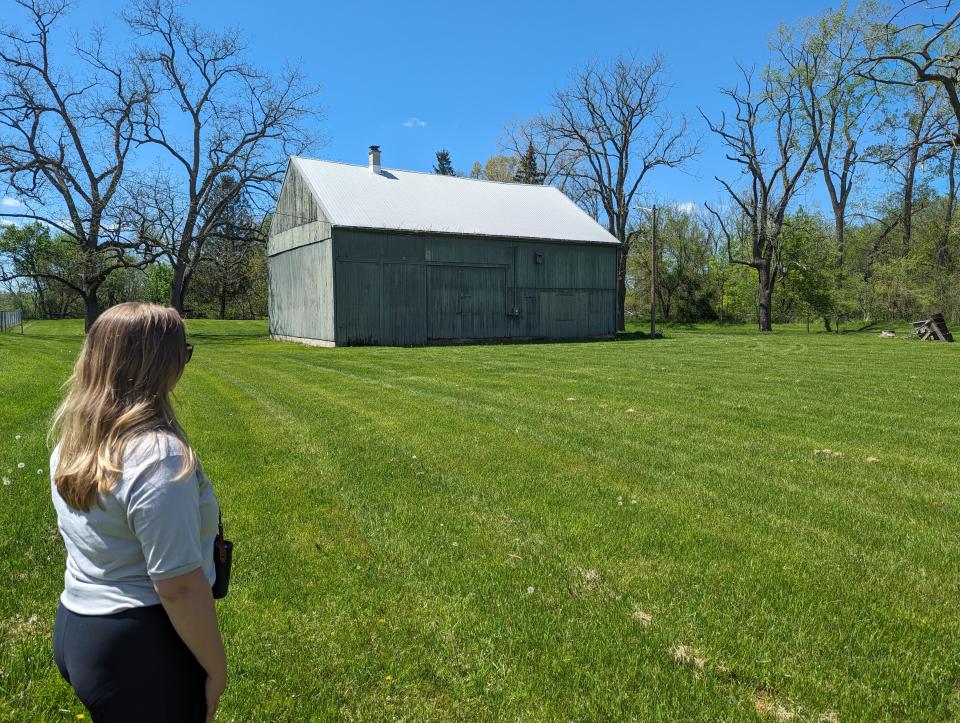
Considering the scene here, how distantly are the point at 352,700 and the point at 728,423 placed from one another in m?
6.59

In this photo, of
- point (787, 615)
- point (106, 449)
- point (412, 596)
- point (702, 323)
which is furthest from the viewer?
point (702, 323)

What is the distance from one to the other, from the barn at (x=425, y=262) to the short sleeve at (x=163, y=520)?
23.0m

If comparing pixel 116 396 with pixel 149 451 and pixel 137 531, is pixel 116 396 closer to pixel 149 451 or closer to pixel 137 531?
pixel 149 451

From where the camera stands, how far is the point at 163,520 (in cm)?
153

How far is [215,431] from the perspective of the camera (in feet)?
24.7

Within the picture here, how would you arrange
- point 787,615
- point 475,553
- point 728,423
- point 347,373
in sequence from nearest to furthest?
point 787,615 < point 475,553 < point 728,423 < point 347,373

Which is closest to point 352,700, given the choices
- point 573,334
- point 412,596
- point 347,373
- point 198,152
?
point 412,596

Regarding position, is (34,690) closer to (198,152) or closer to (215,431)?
(215,431)

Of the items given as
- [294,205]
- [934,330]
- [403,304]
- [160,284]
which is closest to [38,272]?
[160,284]

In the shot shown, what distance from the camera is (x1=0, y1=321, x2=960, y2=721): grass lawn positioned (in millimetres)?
2812

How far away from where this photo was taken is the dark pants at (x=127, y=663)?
A: 1605mm

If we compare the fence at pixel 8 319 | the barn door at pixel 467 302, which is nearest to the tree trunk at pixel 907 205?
the barn door at pixel 467 302

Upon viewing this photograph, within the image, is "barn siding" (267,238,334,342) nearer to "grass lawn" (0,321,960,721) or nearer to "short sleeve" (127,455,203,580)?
"grass lawn" (0,321,960,721)

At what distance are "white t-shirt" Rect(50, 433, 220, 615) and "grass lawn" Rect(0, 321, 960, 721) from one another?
1.37 m
